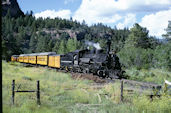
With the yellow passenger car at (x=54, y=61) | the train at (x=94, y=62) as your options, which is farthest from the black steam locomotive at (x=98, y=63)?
the yellow passenger car at (x=54, y=61)

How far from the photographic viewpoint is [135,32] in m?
55.7

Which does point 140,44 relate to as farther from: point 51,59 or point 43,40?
point 43,40

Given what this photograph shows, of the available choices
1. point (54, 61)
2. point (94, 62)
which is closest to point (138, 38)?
point (54, 61)

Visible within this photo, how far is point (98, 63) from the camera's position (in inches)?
696

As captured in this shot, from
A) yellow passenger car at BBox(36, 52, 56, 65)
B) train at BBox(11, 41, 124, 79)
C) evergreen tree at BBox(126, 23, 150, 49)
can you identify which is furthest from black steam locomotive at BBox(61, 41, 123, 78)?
evergreen tree at BBox(126, 23, 150, 49)

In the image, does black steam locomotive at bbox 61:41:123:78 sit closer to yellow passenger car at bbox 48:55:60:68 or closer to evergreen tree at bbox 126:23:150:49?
yellow passenger car at bbox 48:55:60:68

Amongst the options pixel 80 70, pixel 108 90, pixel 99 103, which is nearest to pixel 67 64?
pixel 80 70

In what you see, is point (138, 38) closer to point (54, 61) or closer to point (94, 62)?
point (54, 61)

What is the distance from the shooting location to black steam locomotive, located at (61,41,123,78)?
17.3 meters

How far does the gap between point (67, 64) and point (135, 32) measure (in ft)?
126

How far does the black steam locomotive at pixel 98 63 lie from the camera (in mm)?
17281

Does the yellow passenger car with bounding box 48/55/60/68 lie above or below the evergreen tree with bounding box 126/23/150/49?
below

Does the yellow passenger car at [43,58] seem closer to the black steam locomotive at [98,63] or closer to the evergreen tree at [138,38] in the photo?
the black steam locomotive at [98,63]

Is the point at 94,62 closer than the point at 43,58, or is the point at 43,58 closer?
the point at 94,62
